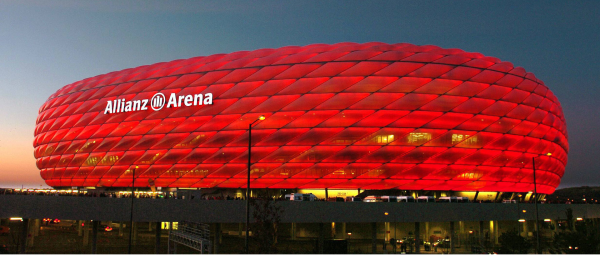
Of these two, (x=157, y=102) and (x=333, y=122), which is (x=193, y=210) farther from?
(x=157, y=102)

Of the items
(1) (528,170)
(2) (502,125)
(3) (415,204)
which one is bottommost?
(3) (415,204)

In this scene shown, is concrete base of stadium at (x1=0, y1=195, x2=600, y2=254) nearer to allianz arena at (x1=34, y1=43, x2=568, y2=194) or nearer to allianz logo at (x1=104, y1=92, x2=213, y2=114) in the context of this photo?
allianz arena at (x1=34, y1=43, x2=568, y2=194)

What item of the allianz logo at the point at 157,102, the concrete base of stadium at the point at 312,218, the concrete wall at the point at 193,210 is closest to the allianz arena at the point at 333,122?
the allianz logo at the point at 157,102

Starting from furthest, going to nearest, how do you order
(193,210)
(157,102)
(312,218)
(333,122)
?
1. (157,102)
2. (333,122)
3. (312,218)
4. (193,210)

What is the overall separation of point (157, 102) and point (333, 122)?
18781mm

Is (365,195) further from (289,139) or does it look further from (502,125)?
(502,125)

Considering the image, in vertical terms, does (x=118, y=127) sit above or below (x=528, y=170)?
above

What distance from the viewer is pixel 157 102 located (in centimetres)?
5672

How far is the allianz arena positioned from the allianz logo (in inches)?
4.4

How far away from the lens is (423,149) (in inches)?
2040

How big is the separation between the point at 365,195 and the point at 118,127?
2704 centimetres

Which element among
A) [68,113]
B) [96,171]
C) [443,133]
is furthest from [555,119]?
[68,113]

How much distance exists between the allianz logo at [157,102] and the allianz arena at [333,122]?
0.11 metres

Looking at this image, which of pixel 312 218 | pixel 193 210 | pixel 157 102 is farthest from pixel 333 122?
pixel 157 102
